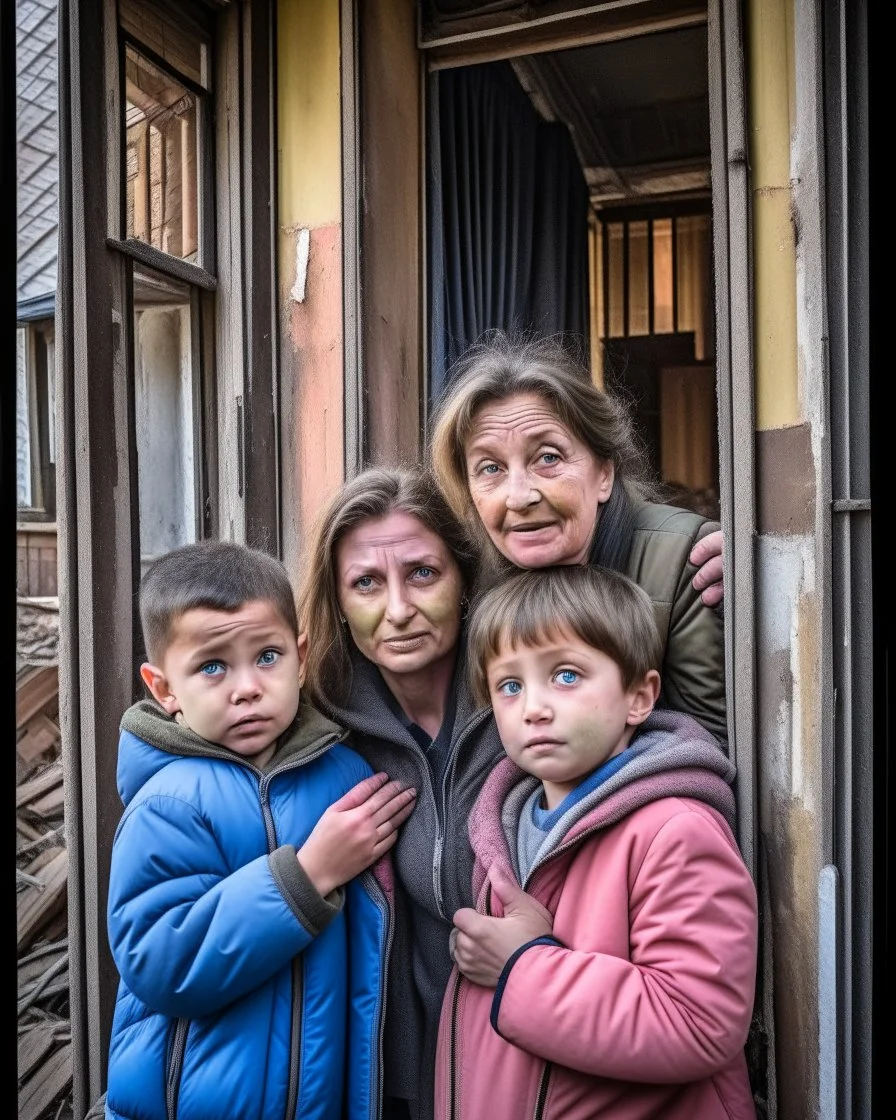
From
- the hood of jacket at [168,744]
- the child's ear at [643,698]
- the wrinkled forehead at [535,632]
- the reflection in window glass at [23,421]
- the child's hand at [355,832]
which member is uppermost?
Answer: the reflection in window glass at [23,421]

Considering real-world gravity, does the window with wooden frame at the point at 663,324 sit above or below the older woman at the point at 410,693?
above

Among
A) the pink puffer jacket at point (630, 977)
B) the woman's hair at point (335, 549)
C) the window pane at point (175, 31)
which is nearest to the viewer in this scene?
the pink puffer jacket at point (630, 977)

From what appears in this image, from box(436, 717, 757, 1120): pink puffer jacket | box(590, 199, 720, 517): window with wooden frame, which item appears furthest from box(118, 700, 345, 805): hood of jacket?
box(590, 199, 720, 517): window with wooden frame

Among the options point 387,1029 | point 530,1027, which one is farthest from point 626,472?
point 387,1029

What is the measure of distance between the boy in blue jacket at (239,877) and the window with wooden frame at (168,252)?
65cm

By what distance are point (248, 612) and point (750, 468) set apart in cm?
97

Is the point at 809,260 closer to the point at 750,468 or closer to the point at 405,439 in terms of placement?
the point at 750,468

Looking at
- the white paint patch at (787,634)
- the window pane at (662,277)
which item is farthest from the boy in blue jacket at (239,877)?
the window pane at (662,277)

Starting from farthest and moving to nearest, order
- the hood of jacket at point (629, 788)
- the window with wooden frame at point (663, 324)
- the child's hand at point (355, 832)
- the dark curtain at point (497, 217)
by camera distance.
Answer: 1. the window with wooden frame at point (663, 324)
2. the dark curtain at point (497, 217)
3. the child's hand at point (355, 832)
4. the hood of jacket at point (629, 788)

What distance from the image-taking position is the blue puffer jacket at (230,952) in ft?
4.55

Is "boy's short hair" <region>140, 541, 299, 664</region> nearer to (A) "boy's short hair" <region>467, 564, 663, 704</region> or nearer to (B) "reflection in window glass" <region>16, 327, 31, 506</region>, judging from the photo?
(A) "boy's short hair" <region>467, 564, 663, 704</region>

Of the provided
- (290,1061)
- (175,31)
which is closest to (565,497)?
(290,1061)

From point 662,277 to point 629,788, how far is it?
3.97 metres

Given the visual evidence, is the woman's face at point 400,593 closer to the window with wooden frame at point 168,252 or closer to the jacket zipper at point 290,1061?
the jacket zipper at point 290,1061
